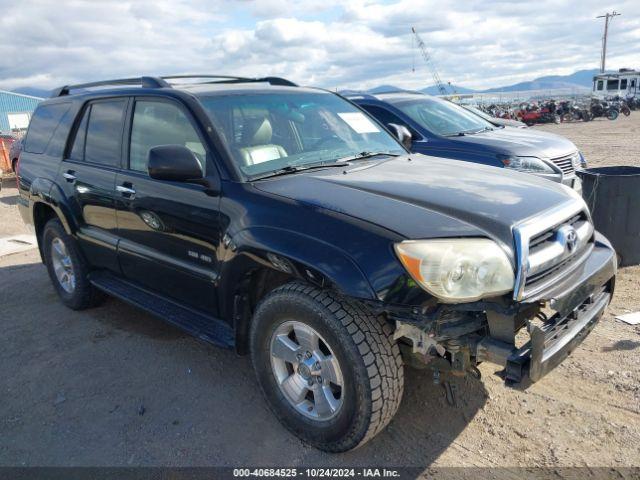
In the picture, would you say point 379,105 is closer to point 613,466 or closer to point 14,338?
point 14,338

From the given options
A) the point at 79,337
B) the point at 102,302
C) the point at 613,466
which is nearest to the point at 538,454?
the point at 613,466

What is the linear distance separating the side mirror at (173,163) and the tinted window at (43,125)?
225 centimetres

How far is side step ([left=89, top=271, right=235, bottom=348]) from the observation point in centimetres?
316

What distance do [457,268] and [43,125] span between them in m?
4.35

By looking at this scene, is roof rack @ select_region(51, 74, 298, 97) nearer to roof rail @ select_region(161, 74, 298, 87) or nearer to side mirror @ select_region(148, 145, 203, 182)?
roof rail @ select_region(161, 74, 298, 87)

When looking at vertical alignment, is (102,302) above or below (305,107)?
below

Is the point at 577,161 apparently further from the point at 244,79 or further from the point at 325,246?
the point at 325,246

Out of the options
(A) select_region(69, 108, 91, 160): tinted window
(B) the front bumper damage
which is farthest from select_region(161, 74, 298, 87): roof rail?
(B) the front bumper damage

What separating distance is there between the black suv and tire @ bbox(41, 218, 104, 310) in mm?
434

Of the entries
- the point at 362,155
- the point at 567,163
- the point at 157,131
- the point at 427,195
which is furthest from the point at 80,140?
the point at 567,163

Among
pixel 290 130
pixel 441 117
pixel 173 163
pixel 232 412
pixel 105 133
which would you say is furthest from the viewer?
pixel 441 117

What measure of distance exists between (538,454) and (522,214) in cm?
121

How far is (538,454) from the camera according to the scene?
2672mm

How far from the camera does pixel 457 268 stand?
2.29m
